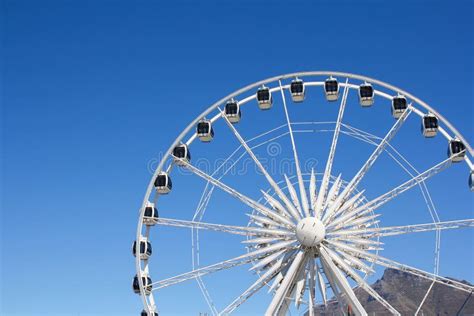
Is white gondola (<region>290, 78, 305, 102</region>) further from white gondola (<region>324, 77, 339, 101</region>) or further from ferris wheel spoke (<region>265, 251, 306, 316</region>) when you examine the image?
ferris wheel spoke (<region>265, 251, 306, 316</region>)

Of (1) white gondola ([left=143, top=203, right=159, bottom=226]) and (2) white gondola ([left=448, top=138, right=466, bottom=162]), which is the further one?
(1) white gondola ([left=143, top=203, right=159, bottom=226])

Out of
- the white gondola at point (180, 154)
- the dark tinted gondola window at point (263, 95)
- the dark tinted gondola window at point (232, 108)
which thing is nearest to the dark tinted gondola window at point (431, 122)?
the dark tinted gondola window at point (263, 95)

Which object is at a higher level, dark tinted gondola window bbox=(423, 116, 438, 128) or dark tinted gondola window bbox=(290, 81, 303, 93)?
dark tinted gondola window bbox=(290, 81, 303, 93)

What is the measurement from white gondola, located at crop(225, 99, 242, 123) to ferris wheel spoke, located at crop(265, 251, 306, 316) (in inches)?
327

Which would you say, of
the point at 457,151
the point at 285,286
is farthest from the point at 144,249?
the point at 457,151

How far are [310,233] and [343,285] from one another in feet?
8.73

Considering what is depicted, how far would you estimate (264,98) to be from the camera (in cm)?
3772

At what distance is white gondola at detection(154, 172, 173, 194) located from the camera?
36625mm

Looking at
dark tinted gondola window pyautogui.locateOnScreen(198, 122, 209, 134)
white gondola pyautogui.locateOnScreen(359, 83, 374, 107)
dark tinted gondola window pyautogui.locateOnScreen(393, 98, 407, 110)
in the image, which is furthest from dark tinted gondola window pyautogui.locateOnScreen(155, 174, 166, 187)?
dark tinted gondola window pyautogui.locateOnScreen(393, 98, 407, 110)

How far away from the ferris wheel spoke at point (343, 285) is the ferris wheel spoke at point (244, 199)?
2.24 m

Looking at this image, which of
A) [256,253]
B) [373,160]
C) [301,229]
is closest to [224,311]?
[256,253]

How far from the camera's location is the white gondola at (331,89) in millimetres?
37219

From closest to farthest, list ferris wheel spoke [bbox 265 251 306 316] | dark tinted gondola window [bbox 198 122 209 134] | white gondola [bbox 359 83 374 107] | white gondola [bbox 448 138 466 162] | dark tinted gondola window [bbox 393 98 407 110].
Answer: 1. ferris wheel spoke [bbox 265 251 306 316]
2. white gondola [bbox 448 138 466 162]
3. dark tinted gondola window [bbox 393 98 407 110]
4. white gondola [bbox 359 83 374 107]
5. dark tinted gondola window [bbox 198 122 209 134]

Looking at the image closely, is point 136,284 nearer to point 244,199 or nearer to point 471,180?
point 244,199
